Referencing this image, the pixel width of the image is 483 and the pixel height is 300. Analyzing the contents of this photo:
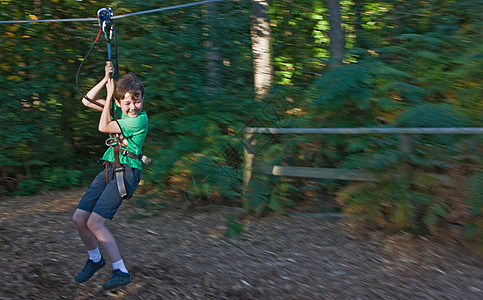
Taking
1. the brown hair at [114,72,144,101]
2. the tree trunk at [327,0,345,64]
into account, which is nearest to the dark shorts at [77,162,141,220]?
the brown hair at [114,72,144,101]

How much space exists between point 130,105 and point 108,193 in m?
0.73

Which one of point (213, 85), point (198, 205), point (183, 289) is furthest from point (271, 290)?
point (213, 85)

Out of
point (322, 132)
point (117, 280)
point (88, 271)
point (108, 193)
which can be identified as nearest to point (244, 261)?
point (117, 280)

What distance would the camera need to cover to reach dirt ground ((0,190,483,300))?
4629 mm

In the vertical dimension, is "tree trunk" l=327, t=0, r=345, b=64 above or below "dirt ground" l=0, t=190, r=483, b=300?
above

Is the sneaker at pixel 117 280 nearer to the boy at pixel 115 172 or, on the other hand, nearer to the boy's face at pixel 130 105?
the boy at pixel 115 172

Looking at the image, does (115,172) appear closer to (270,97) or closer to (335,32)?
(270,97)

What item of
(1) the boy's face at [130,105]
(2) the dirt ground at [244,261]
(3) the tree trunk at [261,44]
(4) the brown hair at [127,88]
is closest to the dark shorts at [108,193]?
(1) the boy's face at [130,105]

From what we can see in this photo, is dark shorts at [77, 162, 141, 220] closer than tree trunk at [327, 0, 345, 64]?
Yes

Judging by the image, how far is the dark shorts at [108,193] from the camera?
438 cm

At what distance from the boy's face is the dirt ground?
1.49m

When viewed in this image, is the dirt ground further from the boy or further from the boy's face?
the boy's face

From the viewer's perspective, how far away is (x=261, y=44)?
789 centimetres

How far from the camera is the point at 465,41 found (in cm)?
744
